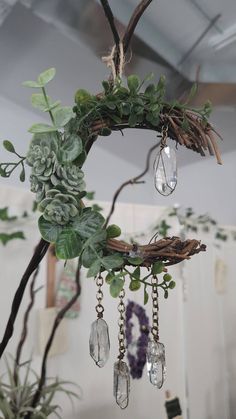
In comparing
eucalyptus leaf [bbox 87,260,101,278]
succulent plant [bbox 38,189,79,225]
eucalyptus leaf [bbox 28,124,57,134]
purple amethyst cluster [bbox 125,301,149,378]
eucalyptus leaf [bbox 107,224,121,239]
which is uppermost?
eucalyptus leaf [bbox 28,124,57,134]

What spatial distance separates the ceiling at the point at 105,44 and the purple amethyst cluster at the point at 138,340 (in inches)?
38.0

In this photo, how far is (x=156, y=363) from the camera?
1.55 ft

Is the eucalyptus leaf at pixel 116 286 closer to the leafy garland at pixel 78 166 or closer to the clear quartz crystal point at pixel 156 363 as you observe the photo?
the leafy garland at pixel 78 166

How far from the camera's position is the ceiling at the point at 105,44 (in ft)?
3.61

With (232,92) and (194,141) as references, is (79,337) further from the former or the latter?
(232,92)

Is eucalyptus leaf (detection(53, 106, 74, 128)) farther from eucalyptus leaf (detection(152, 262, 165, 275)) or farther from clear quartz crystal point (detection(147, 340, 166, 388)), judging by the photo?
clear quartz crystal point (detection(147, 340, 166, 388))

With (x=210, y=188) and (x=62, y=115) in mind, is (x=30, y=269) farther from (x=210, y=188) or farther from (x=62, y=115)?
(x=210, y=188)

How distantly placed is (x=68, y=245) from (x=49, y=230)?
1.4 inches

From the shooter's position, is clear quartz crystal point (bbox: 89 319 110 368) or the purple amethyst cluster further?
the purple amethyst cluster

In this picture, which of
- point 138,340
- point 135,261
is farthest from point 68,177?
point 138,340

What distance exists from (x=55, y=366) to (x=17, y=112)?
1281mm

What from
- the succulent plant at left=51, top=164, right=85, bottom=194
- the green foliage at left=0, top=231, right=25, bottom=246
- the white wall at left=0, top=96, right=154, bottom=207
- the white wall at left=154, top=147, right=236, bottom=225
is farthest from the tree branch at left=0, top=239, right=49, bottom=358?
the white wall at left=154, top=147, right=236, bottom=225

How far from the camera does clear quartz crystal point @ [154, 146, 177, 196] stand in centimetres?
51

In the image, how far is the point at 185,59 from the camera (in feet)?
4.42
